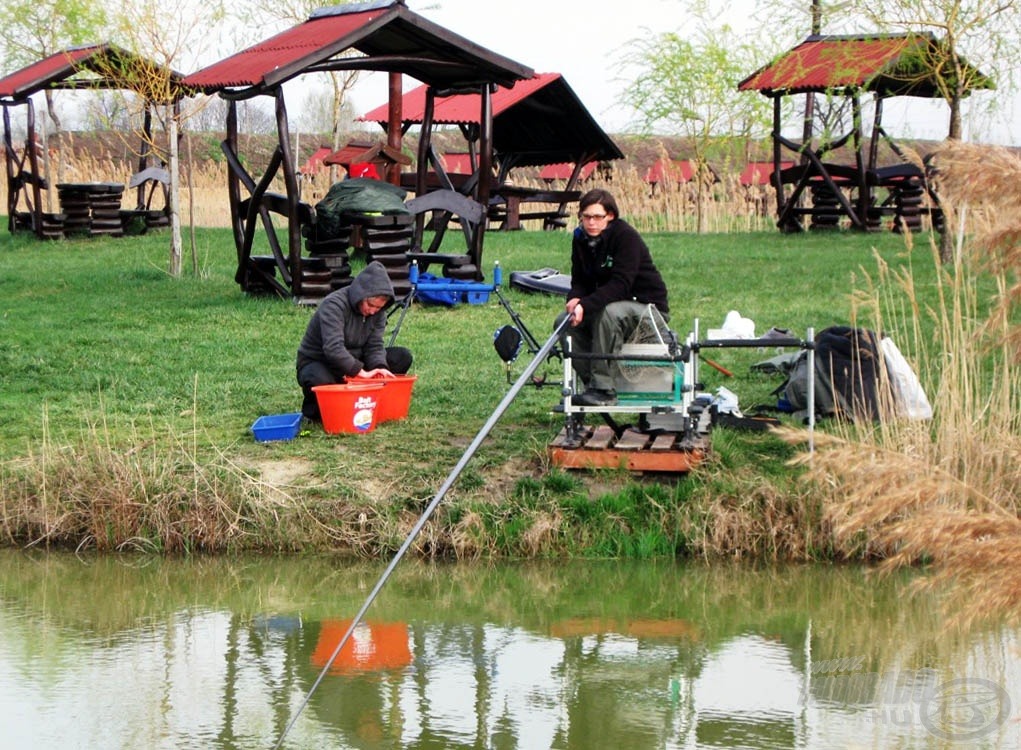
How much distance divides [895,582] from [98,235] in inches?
683

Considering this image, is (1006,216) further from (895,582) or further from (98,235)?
(98,235)

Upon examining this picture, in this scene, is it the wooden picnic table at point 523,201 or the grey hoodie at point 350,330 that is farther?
the wooden picnic table at point 523,201

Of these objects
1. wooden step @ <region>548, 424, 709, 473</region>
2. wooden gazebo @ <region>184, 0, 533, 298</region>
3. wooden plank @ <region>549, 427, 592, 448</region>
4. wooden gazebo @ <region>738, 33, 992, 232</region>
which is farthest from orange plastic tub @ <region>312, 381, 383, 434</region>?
wooden gazebo @ <region>738, 33, 992, 232</region>

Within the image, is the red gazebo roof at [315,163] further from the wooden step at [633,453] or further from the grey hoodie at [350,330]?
the wooden step at [633,453]

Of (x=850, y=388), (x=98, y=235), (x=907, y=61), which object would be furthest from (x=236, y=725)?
(x=98, y=235)

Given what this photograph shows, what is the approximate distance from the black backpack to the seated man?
1061 millimetres

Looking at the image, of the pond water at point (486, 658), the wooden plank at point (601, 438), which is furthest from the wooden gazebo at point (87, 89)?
the pond water at point (486, 658)

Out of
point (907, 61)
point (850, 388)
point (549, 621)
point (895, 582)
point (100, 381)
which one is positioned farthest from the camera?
point (907, 61)

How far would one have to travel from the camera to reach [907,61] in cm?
1683

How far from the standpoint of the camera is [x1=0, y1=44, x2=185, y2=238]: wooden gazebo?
17281 mm

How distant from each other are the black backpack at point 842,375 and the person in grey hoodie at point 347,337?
2562 mm

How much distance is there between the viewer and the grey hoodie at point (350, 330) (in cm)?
901

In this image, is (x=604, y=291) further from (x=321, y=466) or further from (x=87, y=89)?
(x=87, y=89)

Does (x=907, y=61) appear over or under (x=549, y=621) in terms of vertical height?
over
